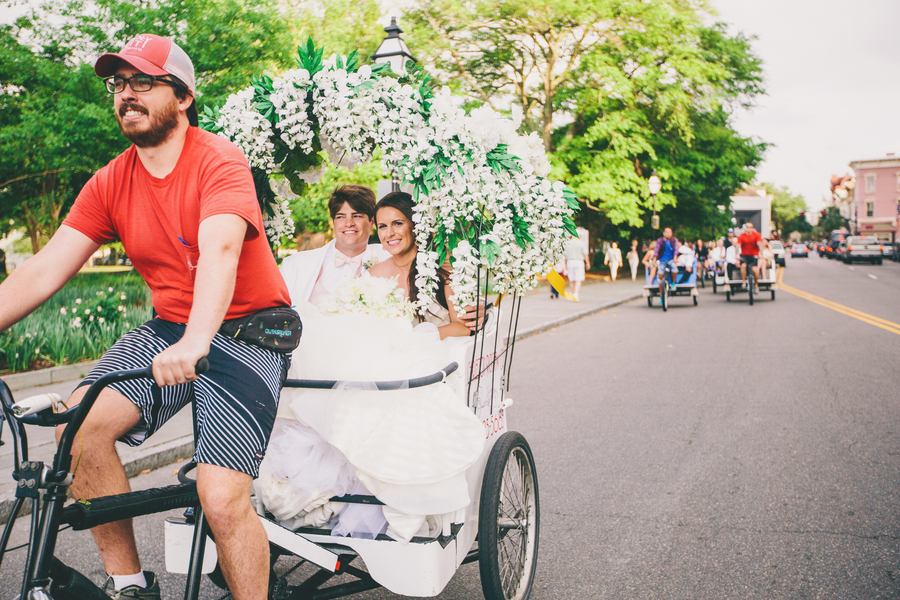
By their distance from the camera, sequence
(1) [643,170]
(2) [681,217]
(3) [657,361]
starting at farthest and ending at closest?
(2) [681,217] < (1) [643,170] < (3) [657,361]

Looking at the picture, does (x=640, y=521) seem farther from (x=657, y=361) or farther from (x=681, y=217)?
(x=681, y=217)

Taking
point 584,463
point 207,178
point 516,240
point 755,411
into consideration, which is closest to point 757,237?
point 755,411

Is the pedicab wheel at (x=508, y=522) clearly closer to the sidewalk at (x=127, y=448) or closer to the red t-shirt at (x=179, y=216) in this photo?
the red t-shirt at (x=179, y=216)

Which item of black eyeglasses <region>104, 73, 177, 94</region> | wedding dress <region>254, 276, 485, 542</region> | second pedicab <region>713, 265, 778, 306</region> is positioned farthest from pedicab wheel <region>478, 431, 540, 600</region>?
second pedicab <region>713, 265, 778, 306</region>

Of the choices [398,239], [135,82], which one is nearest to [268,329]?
[135,82]

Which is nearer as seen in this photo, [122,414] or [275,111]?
[122,414]

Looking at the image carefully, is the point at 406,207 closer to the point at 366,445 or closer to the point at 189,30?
the point at 366,445

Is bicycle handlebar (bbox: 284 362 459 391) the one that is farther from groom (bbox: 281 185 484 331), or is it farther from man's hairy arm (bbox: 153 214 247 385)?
groom (bbox: 281 185 484 331)

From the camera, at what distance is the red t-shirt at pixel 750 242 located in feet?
52.3

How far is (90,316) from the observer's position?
328 inches

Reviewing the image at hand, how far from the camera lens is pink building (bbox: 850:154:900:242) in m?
81.8

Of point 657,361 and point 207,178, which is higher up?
point 207,178

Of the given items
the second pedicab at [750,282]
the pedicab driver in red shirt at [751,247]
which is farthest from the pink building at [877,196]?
the pedicab driver in red shirt at [751,247]

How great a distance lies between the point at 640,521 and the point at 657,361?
546cm
